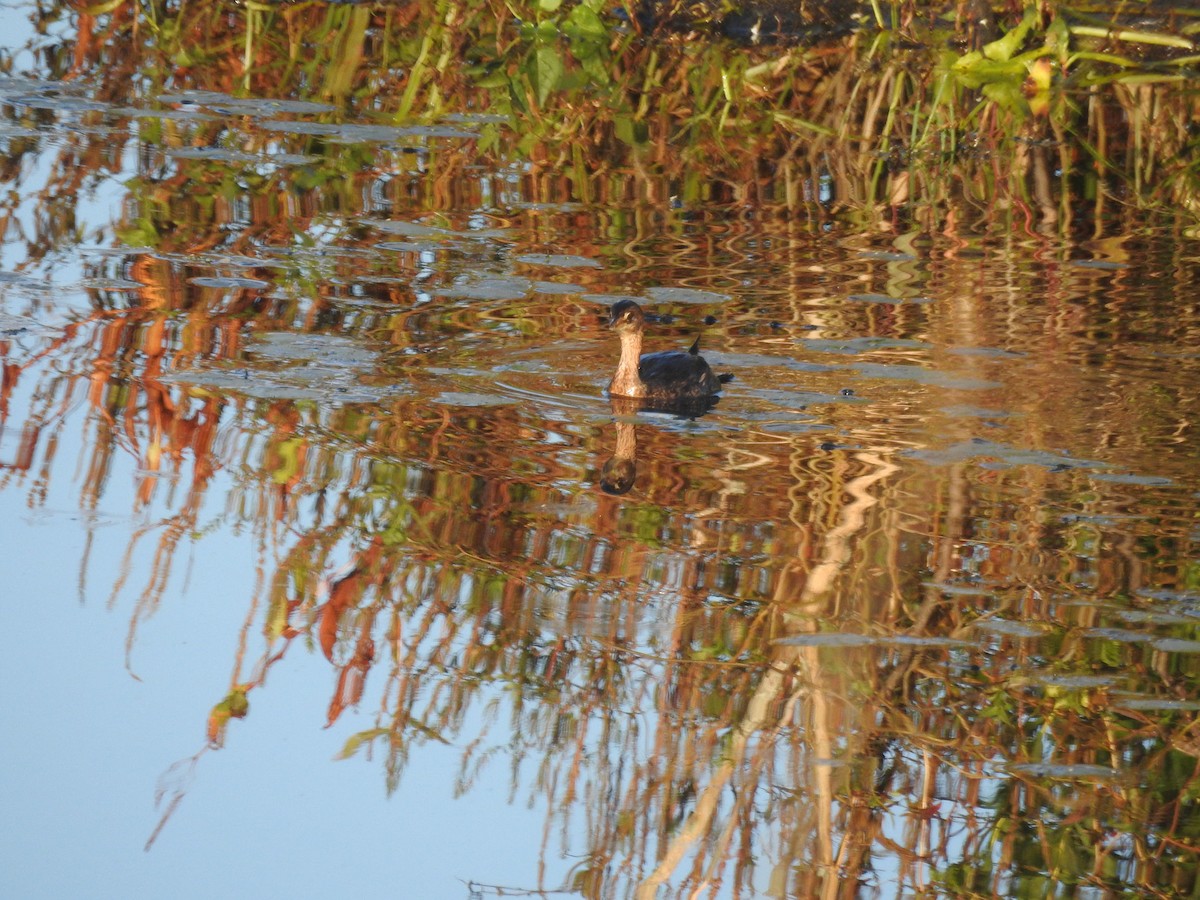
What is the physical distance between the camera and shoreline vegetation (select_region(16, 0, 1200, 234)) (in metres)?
11.2

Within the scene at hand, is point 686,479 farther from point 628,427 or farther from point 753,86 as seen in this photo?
point 753,86

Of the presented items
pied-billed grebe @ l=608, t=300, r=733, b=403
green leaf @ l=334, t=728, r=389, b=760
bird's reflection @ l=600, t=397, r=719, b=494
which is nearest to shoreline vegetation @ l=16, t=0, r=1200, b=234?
pied-billed grebe @ l=608, t=300, r=733, b=403

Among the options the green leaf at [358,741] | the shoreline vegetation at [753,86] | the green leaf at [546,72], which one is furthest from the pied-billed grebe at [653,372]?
the green leaf at [546,72]

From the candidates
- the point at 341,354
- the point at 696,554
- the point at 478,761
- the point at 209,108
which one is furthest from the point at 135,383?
the point at 209,108

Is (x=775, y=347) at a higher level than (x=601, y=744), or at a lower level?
higher

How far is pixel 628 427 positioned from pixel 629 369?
42cm

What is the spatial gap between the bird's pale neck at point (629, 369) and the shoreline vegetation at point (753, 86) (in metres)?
3.24

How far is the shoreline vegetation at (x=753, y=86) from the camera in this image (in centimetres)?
1117

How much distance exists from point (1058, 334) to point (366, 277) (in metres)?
2.97

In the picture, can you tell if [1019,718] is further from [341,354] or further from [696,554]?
[341,354]

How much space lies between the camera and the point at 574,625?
17.2 feet

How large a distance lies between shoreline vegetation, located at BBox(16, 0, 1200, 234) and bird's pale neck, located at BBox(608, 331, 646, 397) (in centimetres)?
324

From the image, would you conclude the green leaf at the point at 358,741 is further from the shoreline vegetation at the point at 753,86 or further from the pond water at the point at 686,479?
the shoreline vegetation at the point at 753,86

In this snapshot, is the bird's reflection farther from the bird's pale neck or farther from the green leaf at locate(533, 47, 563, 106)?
the green leaf at locate(533, 47, 563, 106)
